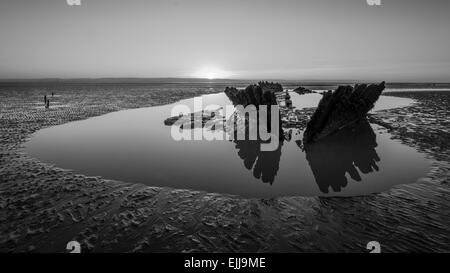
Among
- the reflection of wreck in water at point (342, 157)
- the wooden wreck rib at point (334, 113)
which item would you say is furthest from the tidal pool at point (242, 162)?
the wooden wreck rib at point (334, 113)

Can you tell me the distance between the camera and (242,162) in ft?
39.5

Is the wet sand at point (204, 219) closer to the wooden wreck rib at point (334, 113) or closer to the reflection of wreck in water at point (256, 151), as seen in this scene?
the reflection of wreck in water at point (256, 151)

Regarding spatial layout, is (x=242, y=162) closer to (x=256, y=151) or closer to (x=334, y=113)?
(x=256, y=151)

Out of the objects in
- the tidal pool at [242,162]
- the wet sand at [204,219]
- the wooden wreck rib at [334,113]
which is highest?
the wooden wreck rib at [334,113]

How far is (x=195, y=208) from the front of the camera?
7.71 m

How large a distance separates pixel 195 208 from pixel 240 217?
4.90ft

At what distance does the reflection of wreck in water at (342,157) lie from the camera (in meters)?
9.96

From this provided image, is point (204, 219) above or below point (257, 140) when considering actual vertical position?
below

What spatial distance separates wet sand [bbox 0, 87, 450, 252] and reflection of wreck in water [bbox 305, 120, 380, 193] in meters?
1.62

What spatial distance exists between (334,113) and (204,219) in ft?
43.3

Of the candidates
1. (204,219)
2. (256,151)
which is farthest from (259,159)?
(204,219)

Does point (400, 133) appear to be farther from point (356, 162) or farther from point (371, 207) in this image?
point (371, 207)
